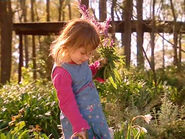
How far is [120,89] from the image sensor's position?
19.8ft

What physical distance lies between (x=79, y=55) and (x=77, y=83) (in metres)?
0.19

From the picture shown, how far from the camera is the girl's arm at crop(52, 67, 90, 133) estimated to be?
229 cm

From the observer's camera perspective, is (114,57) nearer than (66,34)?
No

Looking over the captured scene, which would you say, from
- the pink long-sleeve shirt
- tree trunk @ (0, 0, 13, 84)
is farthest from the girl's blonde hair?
tree trunk @ (0, 0, 13, 84)

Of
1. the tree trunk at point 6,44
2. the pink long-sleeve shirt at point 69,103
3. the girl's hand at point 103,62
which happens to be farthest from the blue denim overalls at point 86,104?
the tree trunk at point 6,44

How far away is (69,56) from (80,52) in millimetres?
101

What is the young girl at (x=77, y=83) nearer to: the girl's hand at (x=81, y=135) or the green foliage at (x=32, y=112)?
the girl's hand at (x=81, y=135)

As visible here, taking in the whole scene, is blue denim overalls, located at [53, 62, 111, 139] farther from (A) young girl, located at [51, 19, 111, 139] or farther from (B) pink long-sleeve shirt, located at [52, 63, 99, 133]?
(B) pink long-sleeve shirt, located at [52, 63, 99, 133]

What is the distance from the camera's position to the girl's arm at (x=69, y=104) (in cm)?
229

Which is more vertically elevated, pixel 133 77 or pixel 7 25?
pixel 7 25

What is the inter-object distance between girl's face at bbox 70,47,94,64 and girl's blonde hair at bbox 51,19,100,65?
0.02 metres

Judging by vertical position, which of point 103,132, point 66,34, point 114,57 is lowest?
point 103,132

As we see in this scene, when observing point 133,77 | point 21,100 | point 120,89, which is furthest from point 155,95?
point 21,100

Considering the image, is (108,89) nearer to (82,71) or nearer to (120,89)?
(120,89)
